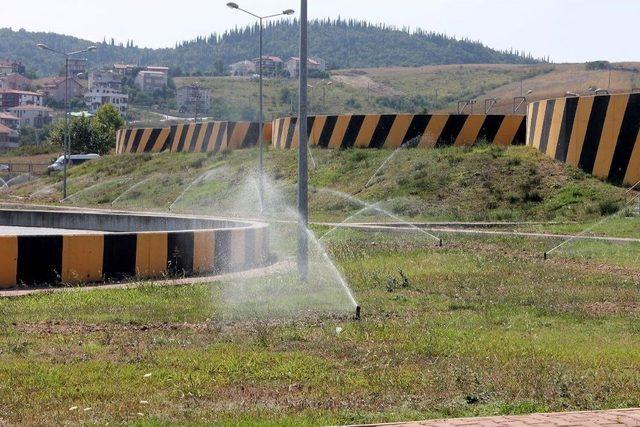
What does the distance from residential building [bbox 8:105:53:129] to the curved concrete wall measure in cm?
17232

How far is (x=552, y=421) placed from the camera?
7324 millimetres

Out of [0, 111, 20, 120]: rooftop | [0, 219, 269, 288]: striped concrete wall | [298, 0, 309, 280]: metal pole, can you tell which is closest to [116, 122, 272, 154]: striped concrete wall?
[0, 219, 269, 288]: striped concrete wall

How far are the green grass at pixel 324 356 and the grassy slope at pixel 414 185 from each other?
1522 centimetres

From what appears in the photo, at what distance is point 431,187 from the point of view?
3384 centimetres

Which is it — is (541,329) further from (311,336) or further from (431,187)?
(431,187)

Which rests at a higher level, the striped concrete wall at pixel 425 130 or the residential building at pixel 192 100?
the striped concrete wall at pixel 425 130

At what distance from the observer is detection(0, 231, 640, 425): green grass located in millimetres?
7832

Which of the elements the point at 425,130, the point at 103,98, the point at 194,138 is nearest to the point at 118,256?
the point at 425,130

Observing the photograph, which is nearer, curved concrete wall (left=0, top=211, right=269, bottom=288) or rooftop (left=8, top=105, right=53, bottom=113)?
curved concrete wall (left=0, top=211, right=269, bottom=288)

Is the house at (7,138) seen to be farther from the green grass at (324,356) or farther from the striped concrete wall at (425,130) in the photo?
the green grass at (324,356)

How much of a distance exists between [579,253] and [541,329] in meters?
9.37

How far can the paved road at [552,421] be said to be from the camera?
23.7ft

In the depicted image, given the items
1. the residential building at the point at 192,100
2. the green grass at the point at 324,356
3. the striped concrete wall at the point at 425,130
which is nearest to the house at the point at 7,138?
the residential building at the point at 192,100

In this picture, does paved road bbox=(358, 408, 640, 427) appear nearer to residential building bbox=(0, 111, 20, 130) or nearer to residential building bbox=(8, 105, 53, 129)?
residential building bbox=(0, 111, 20, 130)
